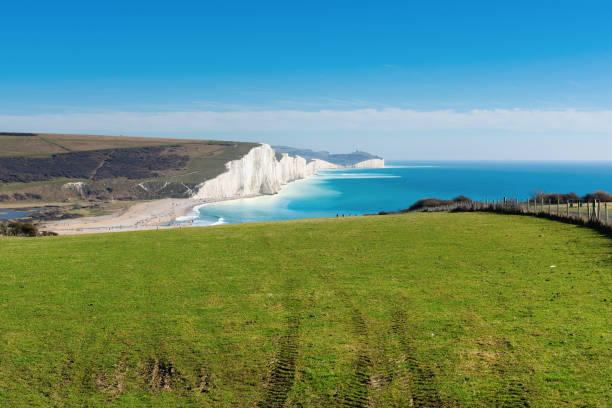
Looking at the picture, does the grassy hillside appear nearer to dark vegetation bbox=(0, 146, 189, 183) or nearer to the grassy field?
dark vegetation bbox=(0, 146, 189, 183)

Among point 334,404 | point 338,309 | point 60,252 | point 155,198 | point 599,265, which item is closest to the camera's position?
point 334,404

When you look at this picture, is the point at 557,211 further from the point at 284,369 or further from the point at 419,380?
the point at 284,369

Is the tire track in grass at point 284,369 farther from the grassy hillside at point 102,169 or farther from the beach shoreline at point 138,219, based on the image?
the grassy hillside at point 102,169

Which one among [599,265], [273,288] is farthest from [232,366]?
[599,265]

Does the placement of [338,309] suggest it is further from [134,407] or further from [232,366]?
[134,407]

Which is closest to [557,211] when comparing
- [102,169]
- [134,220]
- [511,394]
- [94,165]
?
[511,394]

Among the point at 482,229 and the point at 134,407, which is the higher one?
the point at 482,229

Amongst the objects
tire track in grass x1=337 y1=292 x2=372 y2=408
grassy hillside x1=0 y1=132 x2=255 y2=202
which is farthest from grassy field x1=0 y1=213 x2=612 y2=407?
grassy hillside x1=0 y1=132 x2=255 y2=202
